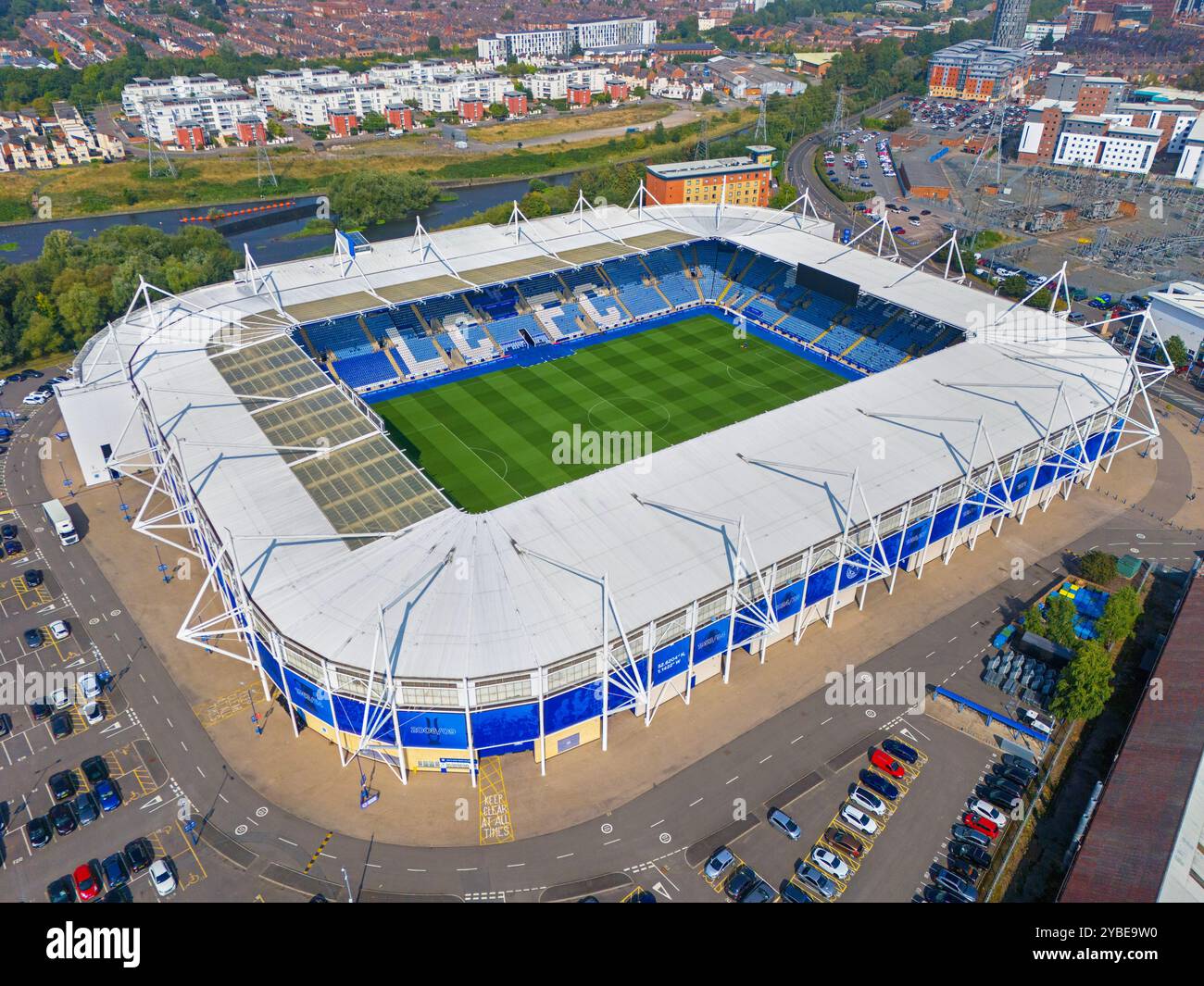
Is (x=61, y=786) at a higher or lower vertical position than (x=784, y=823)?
higher

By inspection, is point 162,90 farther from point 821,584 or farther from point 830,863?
point 830,863

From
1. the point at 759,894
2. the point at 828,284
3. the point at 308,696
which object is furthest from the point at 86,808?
the point at 828,284

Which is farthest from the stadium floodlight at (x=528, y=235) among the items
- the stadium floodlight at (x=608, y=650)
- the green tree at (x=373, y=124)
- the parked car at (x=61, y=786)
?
the green tree at (x=373, y=124)

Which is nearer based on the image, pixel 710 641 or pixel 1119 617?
pixel 710 641

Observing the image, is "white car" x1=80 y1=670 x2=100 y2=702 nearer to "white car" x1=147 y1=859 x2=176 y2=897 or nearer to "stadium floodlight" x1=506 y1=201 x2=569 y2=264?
"white car" x1=147 y1=859 x2=176 y2=897

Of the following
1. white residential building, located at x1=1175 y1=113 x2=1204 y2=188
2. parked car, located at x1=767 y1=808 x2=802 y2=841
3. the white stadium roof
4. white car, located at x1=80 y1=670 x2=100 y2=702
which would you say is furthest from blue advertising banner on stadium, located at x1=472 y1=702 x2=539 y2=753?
white residential building, located at x1=1175 y1=113 x2=1204 y2=188

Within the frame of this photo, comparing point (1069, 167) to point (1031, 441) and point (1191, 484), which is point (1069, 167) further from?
point (1031, 441)
